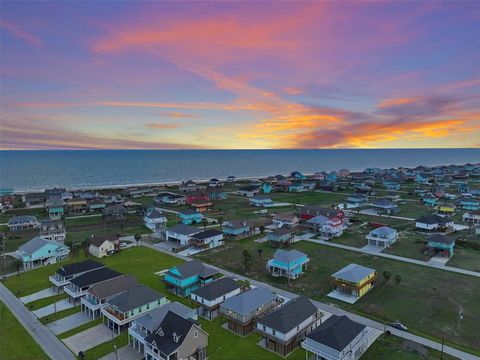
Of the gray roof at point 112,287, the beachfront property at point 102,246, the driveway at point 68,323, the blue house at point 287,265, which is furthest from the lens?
the beachfront property at point 102,246

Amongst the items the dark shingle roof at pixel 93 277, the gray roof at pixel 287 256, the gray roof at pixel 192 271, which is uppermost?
the gray roof at pixel 287 256

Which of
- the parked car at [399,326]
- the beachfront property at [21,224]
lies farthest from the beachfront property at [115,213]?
the parked car at [399,326]

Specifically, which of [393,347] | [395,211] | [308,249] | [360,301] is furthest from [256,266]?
[395,211]

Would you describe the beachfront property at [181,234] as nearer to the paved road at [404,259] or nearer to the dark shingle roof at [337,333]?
the paved road at [404,259]

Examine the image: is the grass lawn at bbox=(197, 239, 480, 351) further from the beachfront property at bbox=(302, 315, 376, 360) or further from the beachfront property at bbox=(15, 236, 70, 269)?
the beachfront property at bbox=(15, 236, 70, 269)

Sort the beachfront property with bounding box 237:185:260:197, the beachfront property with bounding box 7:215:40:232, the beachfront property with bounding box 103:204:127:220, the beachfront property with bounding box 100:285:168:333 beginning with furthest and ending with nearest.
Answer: the beachfront property with bounding box 237:185:260:197 → the beachfront property with bounding box 103:204:127:220 → the beachfront property with bounding box 7:215:40:232 → the beachfront property with bounding box 100:285:168:333

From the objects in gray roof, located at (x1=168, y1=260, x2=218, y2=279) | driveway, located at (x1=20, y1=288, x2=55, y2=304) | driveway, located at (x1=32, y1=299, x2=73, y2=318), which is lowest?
driveway, located at (x1=32, y1=299, x2=73, y2=318)

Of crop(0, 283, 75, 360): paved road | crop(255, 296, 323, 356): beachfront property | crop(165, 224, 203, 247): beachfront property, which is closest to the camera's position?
crop(255, 296, 323, 356): beachfront property

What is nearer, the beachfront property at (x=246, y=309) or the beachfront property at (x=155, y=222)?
the beachfront property at (x=246, y=309)

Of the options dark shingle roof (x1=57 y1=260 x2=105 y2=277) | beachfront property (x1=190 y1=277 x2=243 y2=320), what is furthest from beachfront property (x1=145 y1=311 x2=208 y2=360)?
dark shingle roof (x1=57 y1=260 x2=105 y2=277)
